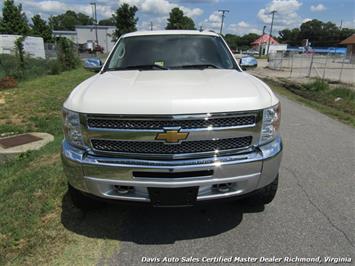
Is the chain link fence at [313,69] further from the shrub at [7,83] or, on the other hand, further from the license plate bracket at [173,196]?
the license plate bracket at [173,196]

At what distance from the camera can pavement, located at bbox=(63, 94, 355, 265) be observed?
296 cm

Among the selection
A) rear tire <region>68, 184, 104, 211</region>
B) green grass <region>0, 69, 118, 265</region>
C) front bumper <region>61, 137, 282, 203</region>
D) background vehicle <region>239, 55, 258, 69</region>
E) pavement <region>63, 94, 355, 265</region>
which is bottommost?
green grass <region>0, 69, 118, 265</region>

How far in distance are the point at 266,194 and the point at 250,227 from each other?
0.36m

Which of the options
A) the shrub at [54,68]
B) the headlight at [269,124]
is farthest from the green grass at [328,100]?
the shrub at [54,68]

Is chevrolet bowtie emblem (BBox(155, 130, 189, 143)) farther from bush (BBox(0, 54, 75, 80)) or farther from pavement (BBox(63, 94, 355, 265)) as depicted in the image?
bush (BBox(0, 54, 75, 80))

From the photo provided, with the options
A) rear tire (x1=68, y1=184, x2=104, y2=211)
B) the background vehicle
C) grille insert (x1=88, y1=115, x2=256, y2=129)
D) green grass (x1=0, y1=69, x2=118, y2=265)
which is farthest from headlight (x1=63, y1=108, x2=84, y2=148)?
the background vehicle

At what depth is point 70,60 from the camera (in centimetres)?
2284

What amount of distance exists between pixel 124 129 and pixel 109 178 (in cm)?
43

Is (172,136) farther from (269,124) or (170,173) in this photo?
(269,124)

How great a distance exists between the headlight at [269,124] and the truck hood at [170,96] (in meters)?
0.07

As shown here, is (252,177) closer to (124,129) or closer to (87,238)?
(124,129)

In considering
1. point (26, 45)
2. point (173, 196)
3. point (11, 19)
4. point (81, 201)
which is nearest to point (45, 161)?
point (81, 201)

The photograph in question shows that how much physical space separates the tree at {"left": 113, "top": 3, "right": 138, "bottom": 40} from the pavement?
39708 mm

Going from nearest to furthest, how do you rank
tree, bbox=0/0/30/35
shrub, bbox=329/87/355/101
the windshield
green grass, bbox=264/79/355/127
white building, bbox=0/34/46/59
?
the windshield
green grass, bbox=264/79/355/127
shrub, bbox=329/87/355/101
white building, bbox=0/34/46/59
tree, bbox=0/0/30/35
